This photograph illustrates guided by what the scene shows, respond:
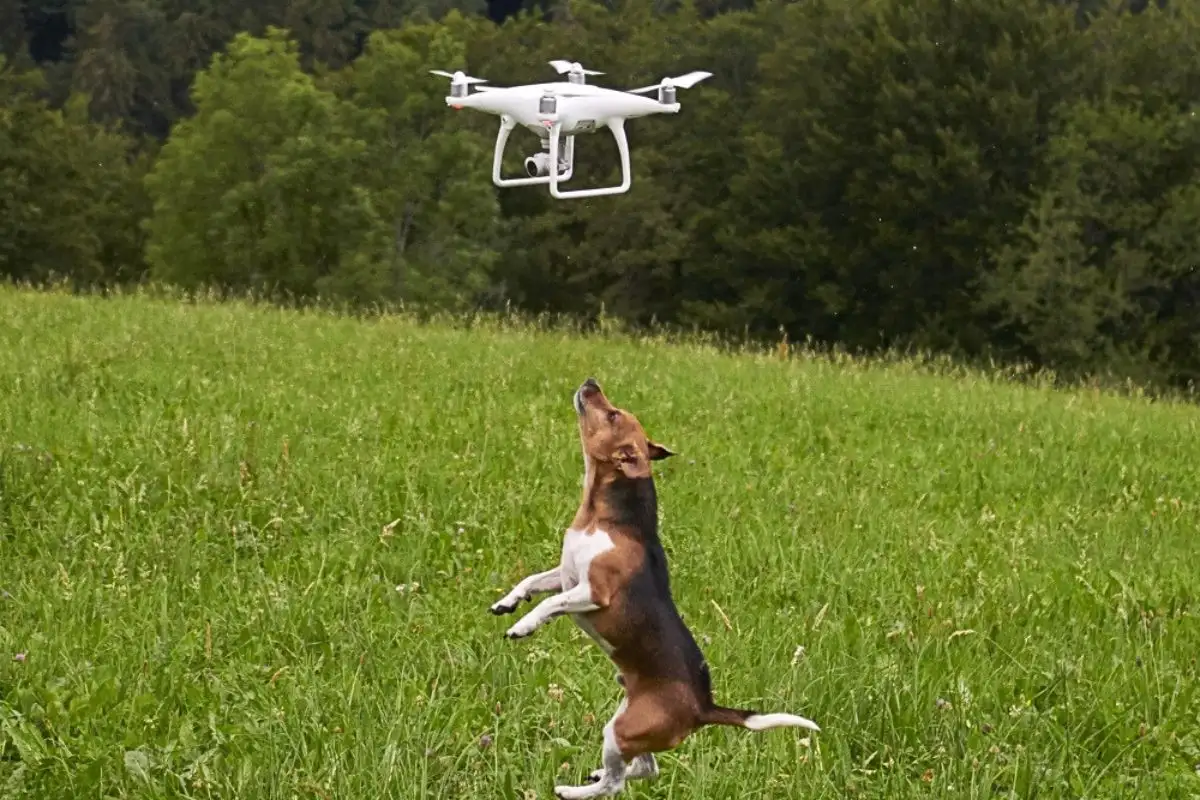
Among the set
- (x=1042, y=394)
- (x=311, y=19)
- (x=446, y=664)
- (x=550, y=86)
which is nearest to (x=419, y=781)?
(x=446, y=664)

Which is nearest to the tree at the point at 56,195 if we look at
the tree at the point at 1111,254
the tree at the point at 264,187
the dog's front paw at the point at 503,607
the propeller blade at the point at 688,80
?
the tree at the point at 264,187

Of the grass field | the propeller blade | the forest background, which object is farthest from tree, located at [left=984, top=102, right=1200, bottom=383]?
the propeller blade

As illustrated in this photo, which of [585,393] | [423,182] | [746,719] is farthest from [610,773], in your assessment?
[423,182]

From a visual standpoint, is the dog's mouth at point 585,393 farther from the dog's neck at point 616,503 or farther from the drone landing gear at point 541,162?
the drone landing gear at point 541,162

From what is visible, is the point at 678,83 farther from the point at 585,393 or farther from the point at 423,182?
the point at 423,182

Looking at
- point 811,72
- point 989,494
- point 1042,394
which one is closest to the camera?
point 989,494

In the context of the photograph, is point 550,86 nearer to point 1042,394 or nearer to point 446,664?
point 446,664
